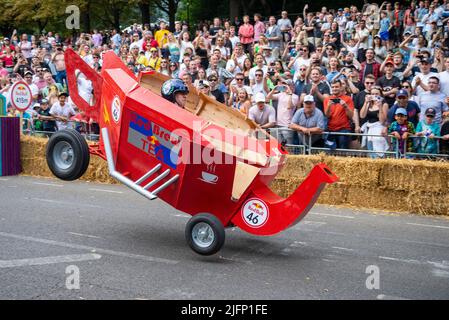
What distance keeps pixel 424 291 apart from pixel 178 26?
1655 cm

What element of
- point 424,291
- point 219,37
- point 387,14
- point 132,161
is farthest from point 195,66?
point 424,291

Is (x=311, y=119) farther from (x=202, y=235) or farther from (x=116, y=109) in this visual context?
(x=202, y=235)

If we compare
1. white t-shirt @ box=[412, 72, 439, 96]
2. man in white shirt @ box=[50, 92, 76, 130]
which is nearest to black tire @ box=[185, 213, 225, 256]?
Answer: white t-shirt @ box=[412, 72, 439, 96]

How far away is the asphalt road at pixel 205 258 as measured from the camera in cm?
659

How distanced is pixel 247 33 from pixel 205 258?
42.3 ft

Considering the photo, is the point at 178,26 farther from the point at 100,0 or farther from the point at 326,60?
the point at 100,0

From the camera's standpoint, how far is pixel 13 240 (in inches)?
336

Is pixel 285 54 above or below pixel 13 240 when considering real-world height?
above

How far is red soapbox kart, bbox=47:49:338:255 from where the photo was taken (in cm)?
756

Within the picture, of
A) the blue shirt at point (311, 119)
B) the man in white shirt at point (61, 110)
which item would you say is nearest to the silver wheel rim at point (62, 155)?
the blue shirt at point (311, 119)

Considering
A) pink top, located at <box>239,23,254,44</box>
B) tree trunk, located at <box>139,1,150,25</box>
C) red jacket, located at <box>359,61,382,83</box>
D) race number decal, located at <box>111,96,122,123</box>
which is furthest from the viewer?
tree trunk, located at <box>139,1,150,25</box>

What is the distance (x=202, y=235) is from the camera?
774 cm

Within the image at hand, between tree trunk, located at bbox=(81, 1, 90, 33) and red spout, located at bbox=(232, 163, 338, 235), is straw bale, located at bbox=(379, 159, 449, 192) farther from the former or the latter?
tree trunk, located at bbox=(81, 1, 90, 33)

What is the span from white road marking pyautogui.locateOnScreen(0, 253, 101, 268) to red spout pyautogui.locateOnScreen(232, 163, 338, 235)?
5.96 ft
